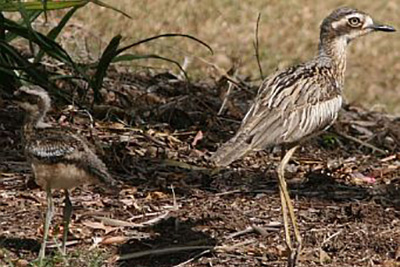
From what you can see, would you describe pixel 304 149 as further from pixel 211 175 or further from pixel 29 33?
pixel 29 33

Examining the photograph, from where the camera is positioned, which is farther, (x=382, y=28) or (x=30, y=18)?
(x=30, y=18)

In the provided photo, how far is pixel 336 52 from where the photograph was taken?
6.96m

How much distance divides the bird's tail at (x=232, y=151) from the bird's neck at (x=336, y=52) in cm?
107

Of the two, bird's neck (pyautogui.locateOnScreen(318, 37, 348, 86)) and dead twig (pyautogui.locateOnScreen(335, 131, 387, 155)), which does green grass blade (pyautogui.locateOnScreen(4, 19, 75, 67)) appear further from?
dead twig (pyautogui.locateOnScreen(335, 131, 387, 155))

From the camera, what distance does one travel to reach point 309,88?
21.2 feet

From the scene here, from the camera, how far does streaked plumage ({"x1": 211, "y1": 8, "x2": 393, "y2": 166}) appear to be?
6035 mm

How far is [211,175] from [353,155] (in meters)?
1.53

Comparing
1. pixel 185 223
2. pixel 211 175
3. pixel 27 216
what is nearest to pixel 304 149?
pixel 211 175

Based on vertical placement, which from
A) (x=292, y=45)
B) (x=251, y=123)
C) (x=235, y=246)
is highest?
(x=292, y=45)

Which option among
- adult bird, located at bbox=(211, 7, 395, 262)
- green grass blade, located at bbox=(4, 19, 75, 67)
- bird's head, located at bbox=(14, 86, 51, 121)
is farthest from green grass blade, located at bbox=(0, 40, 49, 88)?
adult bird, located at bbox=(211, 7, 395, 262)

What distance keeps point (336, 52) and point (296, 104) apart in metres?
0.78

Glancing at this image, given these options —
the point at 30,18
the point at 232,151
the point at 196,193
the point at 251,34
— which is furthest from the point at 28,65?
the point at 251,34

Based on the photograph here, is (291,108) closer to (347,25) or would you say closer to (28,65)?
(347,25)

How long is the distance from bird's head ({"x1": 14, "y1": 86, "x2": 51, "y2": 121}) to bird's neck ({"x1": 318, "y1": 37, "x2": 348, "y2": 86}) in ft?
5.74
